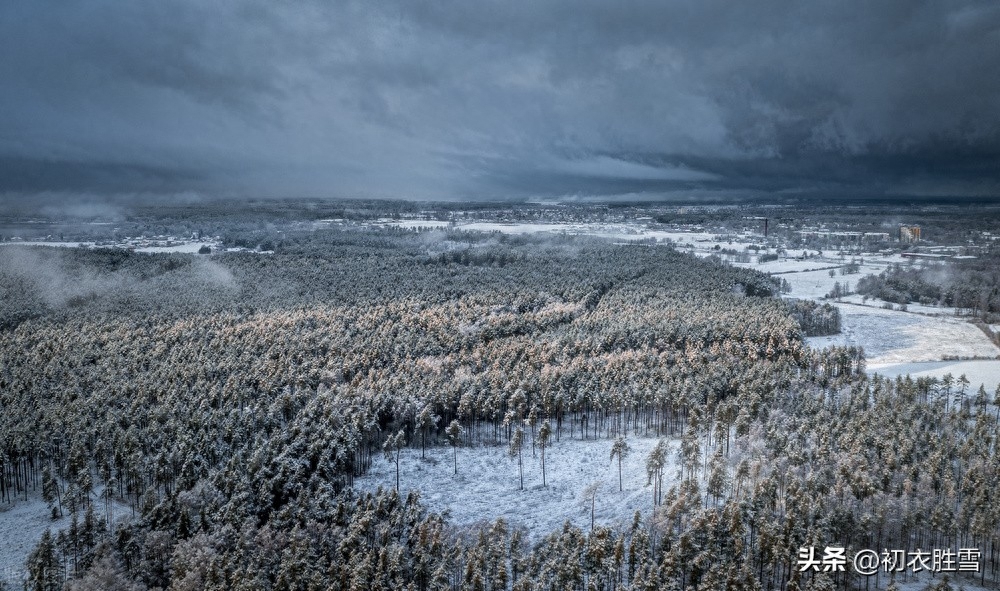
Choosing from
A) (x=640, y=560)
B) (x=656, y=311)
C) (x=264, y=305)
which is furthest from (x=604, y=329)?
(x=264, y=305)

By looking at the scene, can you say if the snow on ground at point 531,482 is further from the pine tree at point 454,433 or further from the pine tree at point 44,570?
the pine tree at point 44,570

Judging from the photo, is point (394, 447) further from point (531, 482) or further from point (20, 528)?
point (20, 528)

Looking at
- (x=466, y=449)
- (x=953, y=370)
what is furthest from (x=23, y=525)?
(x=953, y=370)

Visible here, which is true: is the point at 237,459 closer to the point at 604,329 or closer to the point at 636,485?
the point at 636,485

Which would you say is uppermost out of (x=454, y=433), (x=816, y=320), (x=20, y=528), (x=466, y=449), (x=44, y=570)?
(x=816, y=320)

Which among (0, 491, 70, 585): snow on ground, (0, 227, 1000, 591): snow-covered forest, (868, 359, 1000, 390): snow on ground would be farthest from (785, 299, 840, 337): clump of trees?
(0, 491, 70, 585): snow on ground

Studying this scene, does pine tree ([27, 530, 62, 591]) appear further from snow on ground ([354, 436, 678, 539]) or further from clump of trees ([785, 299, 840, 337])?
clump of trees ([785, 299, 840, 337])
